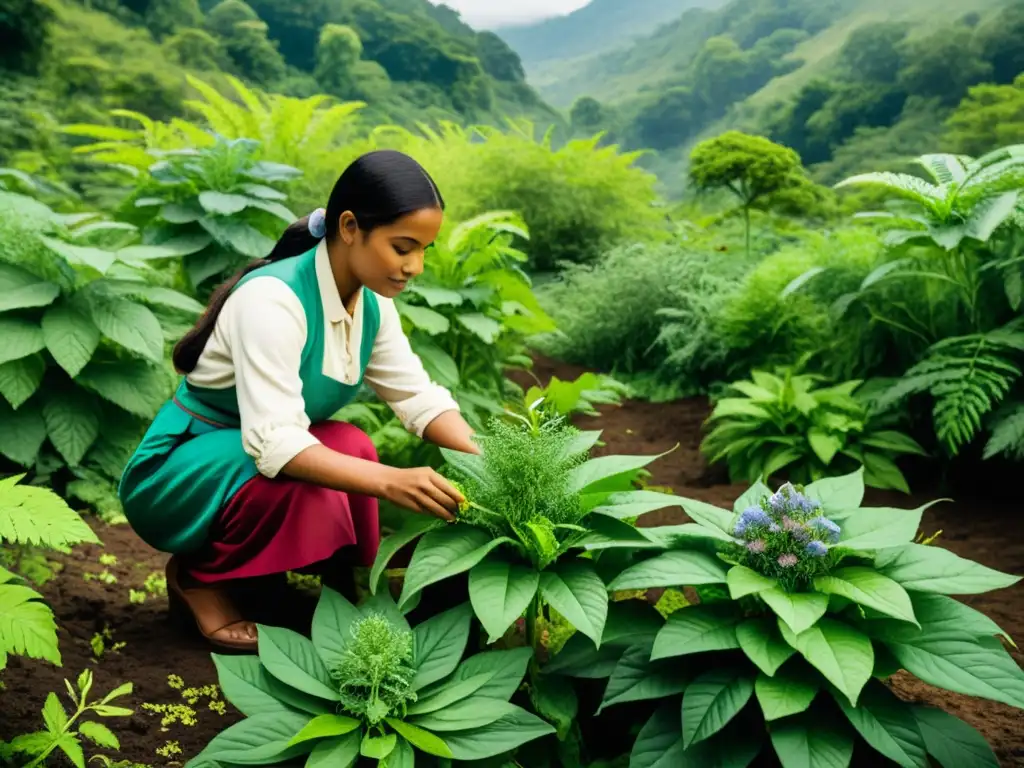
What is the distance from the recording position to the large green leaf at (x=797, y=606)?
1524mm

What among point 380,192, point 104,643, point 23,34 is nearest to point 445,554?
point 380,192

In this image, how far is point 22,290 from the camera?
3.02 metres

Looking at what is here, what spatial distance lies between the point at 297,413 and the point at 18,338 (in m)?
1.58

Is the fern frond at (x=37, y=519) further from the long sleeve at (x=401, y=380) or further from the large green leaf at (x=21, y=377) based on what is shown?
the large green leaf at (x=21, y=377)

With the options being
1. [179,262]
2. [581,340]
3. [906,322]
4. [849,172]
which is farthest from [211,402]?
[849,172]

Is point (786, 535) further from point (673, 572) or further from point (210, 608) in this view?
point (210, 608)

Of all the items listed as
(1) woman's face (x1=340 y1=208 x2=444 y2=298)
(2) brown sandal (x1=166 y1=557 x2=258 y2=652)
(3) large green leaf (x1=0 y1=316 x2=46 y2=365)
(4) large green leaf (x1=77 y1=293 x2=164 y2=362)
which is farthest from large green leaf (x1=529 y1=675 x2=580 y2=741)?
(3) large green leaf (x1=0 y1=316 x2=46 y2=365)

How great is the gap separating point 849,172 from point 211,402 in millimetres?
10087

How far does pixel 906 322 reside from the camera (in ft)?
12.5

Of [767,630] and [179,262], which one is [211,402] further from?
[179,262]

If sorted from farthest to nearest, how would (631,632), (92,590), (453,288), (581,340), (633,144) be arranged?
(633,144), (581,340), (453,288), (92,590), (631,632)

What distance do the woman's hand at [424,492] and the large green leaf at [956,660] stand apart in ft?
2.87

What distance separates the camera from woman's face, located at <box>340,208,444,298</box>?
192 centimetres

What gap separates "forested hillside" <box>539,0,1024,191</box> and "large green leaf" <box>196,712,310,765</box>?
338 inches
